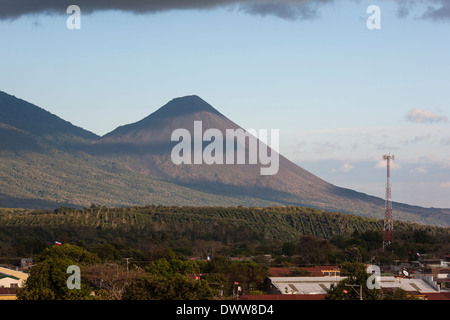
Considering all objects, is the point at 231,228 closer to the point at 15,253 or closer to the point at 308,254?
the point at 308,254

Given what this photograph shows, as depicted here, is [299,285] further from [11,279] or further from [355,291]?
[11,279]

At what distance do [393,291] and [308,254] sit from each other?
52148 mm

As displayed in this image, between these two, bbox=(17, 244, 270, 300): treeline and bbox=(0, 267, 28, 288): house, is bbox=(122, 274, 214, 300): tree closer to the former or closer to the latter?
bbox=(17, 244, 270, 300): treeline

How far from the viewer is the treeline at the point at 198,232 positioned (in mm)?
128125

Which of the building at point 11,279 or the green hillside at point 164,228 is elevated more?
the green hillside at point 164,228

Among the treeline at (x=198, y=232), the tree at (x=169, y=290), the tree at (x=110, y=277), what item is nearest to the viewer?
the tree at (x=169, y=290)

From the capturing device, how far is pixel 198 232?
161250 millimetres

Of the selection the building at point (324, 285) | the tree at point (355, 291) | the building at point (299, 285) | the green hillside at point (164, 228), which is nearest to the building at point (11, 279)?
the building at point (324, 285)

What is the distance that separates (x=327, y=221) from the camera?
19275cm

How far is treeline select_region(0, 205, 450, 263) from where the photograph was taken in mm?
128125

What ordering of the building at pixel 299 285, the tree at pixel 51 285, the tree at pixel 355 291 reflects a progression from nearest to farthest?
the tree at pixel 51 285, the tree at pixel 355 291, the building at pixel 299 285

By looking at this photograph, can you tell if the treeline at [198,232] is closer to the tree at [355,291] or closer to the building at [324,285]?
the building at [324,285]

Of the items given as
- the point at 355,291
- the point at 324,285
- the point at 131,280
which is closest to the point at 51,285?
the point at 131,280
